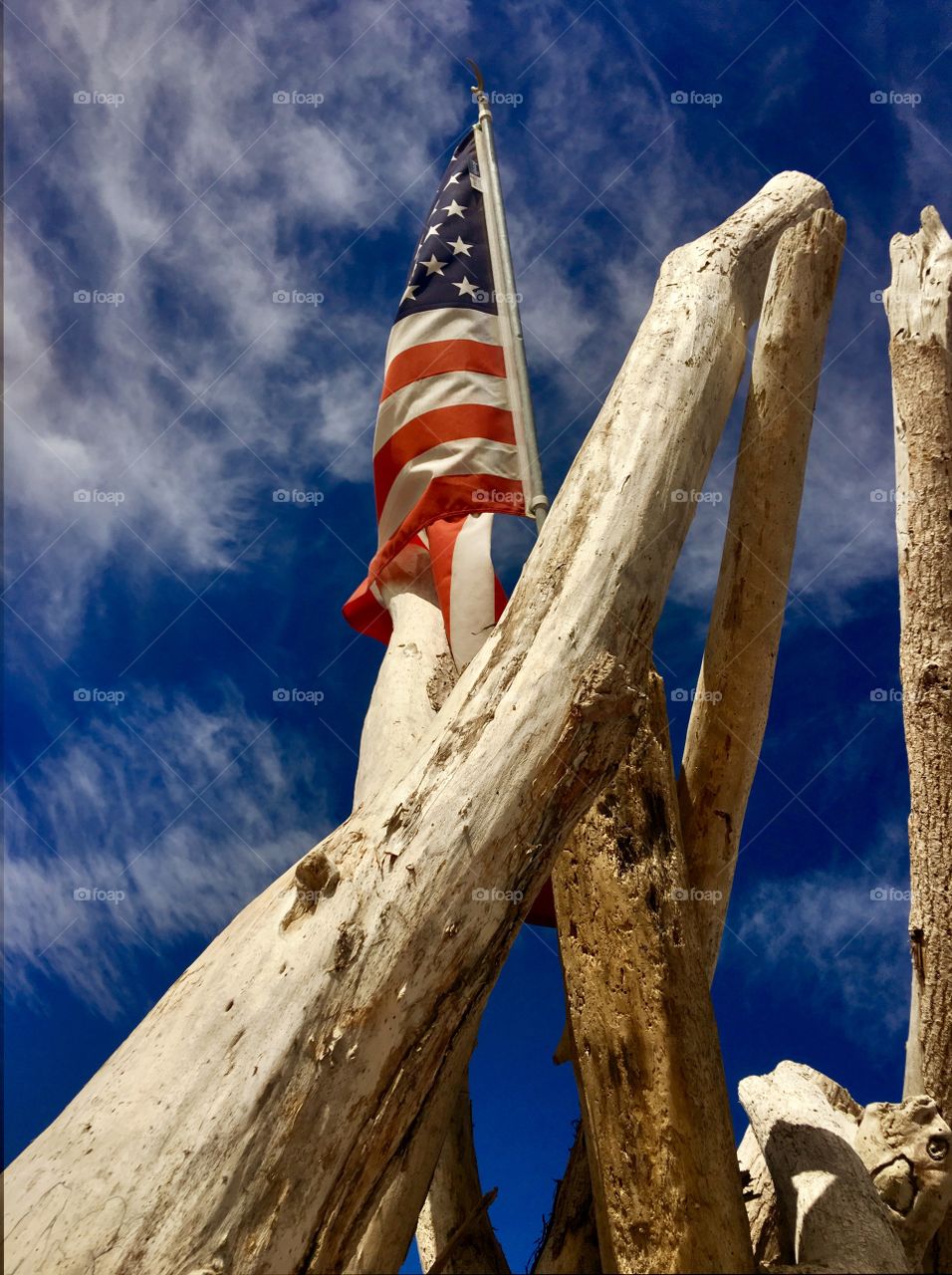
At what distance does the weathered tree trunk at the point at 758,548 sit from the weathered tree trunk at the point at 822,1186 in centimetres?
73

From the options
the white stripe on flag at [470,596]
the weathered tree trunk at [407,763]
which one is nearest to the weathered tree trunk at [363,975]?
the weathered tree trunk at [407,763]

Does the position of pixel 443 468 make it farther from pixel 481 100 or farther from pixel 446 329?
pixel 481 100

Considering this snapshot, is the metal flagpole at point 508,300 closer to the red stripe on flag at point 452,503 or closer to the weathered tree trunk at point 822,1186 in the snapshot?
the red stripe on flag at point 452,503

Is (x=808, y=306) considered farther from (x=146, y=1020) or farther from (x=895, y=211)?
(x=895, y=211)

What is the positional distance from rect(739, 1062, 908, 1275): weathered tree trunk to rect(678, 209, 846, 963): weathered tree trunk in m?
0.73

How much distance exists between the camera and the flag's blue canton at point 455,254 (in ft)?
20.7

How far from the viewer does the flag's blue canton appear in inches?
248

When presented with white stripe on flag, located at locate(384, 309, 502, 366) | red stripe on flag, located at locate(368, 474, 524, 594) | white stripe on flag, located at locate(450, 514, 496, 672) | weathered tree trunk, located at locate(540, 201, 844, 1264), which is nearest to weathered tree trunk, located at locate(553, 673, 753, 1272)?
weathered tree trunk, located at locate(540, 201, 844, 1264)

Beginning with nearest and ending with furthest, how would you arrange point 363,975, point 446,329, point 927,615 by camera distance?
point 363,975, point 927,615, point 446,329

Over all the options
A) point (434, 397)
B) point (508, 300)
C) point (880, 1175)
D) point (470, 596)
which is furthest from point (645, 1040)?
point (508, 300)

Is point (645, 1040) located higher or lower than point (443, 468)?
lower

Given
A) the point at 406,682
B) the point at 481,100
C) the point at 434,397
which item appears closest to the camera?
the point at 406,682

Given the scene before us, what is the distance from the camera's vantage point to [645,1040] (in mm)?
3549

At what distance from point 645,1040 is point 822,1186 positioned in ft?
3.17
